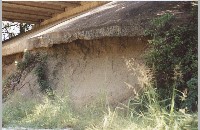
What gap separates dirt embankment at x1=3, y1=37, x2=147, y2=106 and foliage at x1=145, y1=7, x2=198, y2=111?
337mm

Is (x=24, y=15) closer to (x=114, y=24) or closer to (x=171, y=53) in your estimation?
(x=114, y=24)

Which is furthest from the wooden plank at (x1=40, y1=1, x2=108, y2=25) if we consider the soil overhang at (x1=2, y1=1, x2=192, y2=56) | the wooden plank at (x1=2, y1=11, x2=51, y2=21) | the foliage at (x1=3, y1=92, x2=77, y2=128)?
the foliage at (x1=3, y1=92, x2=77, y2=128)

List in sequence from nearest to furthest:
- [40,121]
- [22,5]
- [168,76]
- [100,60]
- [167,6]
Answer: [40,121], [168,76], [167,6], [100,60], [22,5]

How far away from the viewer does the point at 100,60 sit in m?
5.91

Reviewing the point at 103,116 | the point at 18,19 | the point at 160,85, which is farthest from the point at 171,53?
the point at 18,19

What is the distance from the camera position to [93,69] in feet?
19.6

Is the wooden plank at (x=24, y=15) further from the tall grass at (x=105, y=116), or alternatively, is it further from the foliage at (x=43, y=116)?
the foliage at (x=43, y=116)

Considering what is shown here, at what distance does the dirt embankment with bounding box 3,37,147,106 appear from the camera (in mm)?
5352

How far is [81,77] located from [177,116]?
9.94ft

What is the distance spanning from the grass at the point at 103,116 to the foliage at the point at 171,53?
1.19ft

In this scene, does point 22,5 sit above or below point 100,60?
above

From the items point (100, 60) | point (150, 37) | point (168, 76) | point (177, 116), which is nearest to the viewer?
point (177, 116)

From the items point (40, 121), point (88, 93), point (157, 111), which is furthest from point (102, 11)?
point (157, 111)

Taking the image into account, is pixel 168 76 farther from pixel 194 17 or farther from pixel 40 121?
pixel 40 121
